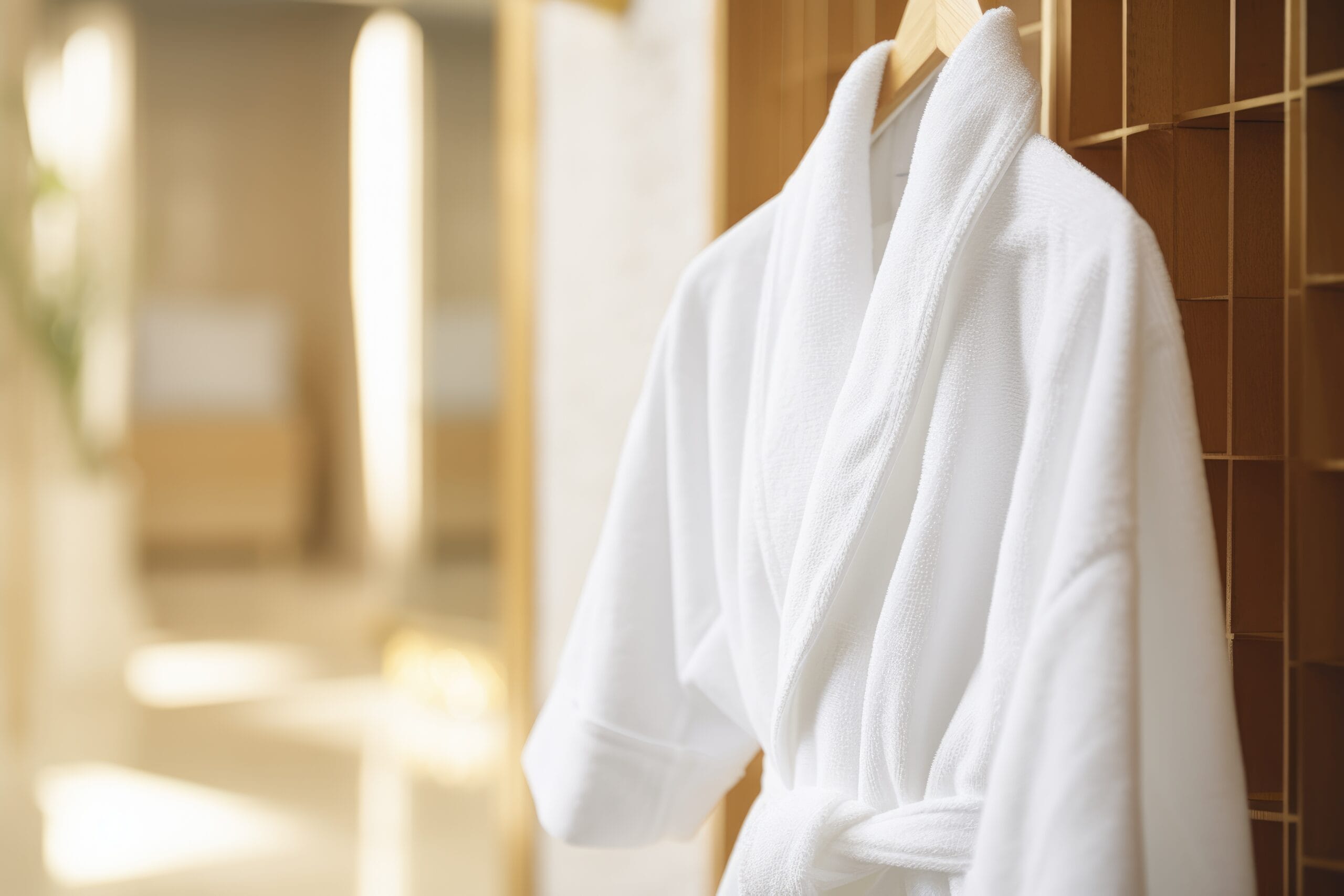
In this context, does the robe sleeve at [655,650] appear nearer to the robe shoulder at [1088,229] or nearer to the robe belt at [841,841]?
the robe belt at [841,841]

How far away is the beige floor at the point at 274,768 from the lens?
6.54ft

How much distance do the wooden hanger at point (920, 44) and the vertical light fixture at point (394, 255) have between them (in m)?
2.80

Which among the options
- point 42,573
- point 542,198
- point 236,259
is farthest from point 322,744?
point 236,259

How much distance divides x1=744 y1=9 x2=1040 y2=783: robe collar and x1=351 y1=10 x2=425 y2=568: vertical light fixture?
2.75 meters

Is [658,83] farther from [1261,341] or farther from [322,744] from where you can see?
[322,744]

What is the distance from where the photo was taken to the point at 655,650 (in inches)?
34.2

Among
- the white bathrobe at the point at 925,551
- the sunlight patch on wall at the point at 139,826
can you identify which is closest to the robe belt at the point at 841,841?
the white bathrobe at the point at 925,551

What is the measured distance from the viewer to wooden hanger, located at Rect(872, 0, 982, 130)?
70 centimetres

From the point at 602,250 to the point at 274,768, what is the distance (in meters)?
1.71

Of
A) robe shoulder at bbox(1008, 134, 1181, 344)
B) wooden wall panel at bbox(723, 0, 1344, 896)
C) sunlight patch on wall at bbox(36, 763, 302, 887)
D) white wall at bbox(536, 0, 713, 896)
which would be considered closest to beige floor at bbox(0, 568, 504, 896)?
sunlight patch on wall at bbox(36, 763, 302, 887)

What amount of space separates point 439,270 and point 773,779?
2.85 metres

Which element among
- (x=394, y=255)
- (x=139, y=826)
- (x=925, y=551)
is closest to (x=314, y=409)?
(x=394, y=255)

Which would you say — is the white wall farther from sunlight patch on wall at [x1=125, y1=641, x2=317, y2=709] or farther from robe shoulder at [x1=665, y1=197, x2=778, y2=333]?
sunlight patch on wall at [x1=125, y1=641, x2=317, y2=709]

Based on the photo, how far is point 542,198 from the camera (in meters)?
1.49
